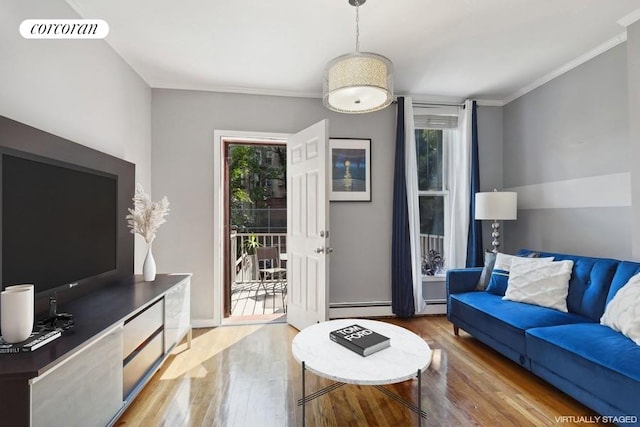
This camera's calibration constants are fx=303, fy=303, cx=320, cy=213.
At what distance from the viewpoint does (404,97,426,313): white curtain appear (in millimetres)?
3568

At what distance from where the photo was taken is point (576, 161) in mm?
2885

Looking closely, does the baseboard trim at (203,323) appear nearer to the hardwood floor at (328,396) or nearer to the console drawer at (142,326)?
the hardwood floor at (328,396)

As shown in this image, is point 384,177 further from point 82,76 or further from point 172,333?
point 82,76

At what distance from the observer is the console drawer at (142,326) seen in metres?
1.79

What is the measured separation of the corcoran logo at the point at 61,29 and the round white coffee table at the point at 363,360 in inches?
86.9

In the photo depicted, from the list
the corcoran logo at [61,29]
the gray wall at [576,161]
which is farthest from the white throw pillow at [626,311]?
the corcoran logo at [61,29]

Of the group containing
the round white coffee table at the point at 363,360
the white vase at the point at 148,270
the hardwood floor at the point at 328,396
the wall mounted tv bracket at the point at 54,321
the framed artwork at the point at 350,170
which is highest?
the framed artwork at the point at 350,170

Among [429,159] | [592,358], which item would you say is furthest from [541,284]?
[429,159]

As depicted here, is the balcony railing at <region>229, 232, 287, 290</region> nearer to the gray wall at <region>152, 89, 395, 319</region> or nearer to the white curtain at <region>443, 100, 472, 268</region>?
the gray wall at <region>152, 89, 395, 319</region>

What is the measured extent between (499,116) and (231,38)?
3.33 metres

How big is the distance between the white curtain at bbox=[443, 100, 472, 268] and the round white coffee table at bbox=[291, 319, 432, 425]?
203cm

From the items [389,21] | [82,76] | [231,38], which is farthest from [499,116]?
[82,76]

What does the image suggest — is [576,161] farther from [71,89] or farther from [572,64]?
[71,89]

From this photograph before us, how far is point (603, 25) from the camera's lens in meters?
2.34
